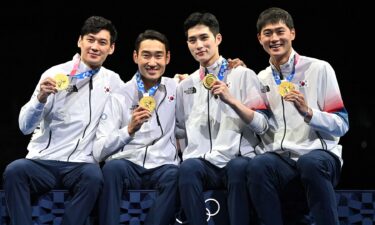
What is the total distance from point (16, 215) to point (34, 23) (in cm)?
330

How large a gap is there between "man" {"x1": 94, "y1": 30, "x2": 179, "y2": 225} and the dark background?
2.12 meters

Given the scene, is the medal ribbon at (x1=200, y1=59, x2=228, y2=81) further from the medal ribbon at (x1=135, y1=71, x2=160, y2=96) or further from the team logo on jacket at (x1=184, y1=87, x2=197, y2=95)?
the medal ribbon at (x1=135, y1=71, x2=160, y2=96)

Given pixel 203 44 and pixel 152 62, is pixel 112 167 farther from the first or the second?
pixel 203 44

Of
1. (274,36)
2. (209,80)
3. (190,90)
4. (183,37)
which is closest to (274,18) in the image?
(274,36)

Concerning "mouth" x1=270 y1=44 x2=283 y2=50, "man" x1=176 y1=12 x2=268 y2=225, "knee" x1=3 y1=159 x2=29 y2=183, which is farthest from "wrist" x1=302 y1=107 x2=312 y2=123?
"knee" x1=3 y1=159 x2=29 y2=183

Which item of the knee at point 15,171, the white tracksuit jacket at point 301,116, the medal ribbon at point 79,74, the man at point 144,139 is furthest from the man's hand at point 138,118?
the white tracksuit jacket at point 301,116

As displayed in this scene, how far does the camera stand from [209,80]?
4.04 metres

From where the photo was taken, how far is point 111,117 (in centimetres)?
430

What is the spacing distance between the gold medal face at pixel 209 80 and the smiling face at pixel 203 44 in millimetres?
322

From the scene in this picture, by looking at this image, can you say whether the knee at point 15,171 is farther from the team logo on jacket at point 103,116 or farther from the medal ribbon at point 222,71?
the medal ribbon at point 222,71

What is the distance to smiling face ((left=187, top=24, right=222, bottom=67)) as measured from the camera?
4332mm

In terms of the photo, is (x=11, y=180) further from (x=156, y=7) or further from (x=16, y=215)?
(x=156, y=7)

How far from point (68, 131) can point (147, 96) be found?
603 mm

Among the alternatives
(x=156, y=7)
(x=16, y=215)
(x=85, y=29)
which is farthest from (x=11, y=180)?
(x=156, y=7)
